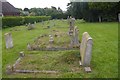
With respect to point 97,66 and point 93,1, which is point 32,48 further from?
point 93,1

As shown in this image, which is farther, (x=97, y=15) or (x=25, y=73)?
(x=97, y=15)

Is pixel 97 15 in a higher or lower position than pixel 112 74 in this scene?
higher

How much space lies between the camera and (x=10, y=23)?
1454 inches

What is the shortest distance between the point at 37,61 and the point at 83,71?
2.57 metres

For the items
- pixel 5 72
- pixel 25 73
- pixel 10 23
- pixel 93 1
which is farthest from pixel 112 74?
pixel 93 1

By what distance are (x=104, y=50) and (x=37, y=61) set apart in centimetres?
441

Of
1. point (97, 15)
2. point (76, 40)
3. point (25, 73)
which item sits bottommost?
point (25, 73)

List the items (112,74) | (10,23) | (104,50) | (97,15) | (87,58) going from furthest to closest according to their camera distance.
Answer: (97,15)
(10,23)
(104,50)
(87,58)
(112,74)

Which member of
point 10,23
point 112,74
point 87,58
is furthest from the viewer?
point 10,23

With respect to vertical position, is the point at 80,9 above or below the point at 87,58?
above

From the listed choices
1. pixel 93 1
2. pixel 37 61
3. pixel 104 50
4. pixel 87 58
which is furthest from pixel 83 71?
pixel 93 1

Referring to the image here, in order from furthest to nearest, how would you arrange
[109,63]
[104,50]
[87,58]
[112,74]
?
[104,50]
[109,63]
[87,58]
[112,74]

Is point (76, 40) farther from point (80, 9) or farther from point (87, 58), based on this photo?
point (80, 9)

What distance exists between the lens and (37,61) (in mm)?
10242
